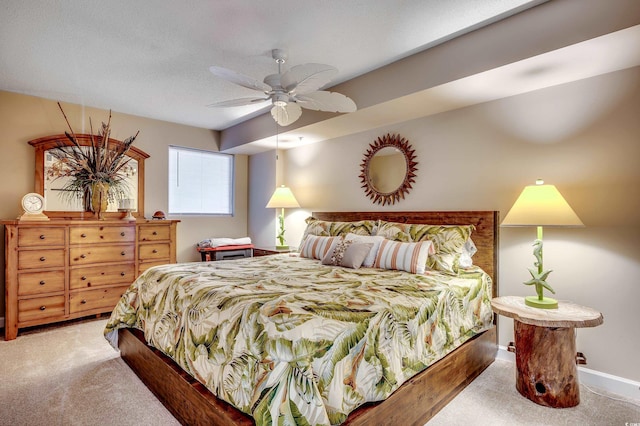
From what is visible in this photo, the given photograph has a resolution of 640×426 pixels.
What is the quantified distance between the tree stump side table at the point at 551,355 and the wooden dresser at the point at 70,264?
396 cm

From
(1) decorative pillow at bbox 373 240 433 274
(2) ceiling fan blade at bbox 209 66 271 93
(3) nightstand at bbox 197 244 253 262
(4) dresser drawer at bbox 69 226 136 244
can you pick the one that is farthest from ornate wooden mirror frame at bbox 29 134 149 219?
(1) decorative pillow at bbox 373 240 433 274

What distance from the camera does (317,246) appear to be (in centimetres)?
346

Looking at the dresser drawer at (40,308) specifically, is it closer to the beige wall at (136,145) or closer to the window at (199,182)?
the beige wall at (136,145)

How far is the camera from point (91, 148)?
415 centimetres

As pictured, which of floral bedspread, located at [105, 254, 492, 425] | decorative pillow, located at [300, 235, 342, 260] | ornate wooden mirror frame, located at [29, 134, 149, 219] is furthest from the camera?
ornate wooden mirror frame, located at [29, 134, 149, 219]

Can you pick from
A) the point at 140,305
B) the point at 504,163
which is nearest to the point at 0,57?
the point at 140,305

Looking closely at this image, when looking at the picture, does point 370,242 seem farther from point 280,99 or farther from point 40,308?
point 40,308

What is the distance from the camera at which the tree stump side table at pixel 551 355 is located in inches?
82.5

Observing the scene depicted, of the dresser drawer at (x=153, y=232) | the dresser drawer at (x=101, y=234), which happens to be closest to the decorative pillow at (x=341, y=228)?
the dresser drawer at (x=153, y=232)

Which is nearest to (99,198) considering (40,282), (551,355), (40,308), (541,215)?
(40,282)

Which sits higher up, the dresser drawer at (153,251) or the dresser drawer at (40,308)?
the dresser drawer at (153,251)

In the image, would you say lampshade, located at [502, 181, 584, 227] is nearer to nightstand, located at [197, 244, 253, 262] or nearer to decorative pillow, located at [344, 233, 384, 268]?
decorative pillow, located at [344, 233, 384, 268]

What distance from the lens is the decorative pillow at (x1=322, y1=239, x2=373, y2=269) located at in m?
2.91

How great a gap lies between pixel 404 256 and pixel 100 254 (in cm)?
338
